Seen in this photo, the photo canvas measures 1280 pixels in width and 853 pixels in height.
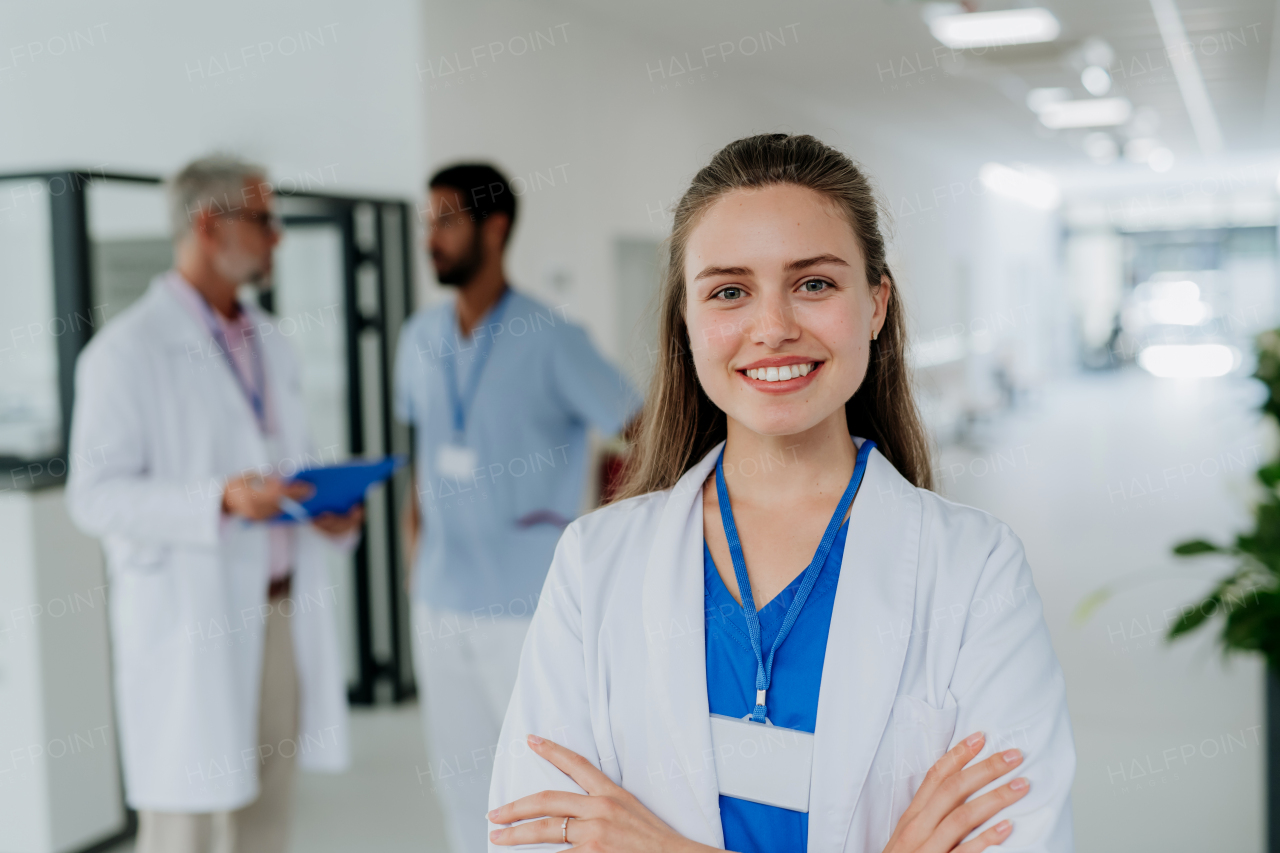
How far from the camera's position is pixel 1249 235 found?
20.5 metres

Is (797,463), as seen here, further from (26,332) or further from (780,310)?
(26,332)

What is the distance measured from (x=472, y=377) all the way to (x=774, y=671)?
6.06 feet

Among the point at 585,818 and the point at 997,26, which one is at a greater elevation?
the point at 997,26

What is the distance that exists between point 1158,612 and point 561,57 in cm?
438

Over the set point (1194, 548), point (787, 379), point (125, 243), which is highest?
point (125, 243)

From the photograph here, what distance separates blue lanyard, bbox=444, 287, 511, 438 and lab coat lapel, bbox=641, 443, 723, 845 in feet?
5.51

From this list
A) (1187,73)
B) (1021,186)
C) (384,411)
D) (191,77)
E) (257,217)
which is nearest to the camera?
(257,217)

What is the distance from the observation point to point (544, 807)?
4.07 ft

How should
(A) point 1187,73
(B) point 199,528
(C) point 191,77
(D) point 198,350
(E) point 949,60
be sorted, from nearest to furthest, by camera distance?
(B) point 199,528 → (D) point 198,350 → (C) point 191,77 → (E) point 949,60 → (A) point 1187,73

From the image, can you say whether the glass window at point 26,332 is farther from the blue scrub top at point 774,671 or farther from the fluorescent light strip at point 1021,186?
the fluorescent light strip at point 1021,186

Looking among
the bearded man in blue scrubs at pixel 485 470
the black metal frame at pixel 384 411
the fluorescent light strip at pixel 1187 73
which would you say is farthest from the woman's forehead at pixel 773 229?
the fluorescent light strip at pixel 1187 73

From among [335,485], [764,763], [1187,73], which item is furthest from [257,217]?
[1187,73]

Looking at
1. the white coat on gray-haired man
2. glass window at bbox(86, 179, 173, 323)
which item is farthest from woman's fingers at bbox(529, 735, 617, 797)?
glass window at bbox(86, 179, 173, 323)

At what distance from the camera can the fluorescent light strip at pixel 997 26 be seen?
5402 mm
